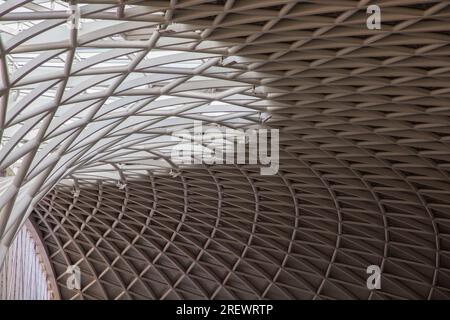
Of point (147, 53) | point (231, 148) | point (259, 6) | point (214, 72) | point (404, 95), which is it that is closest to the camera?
point (259, 6)

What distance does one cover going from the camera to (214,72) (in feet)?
114

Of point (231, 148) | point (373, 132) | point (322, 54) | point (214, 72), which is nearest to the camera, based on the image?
point (322, 54)

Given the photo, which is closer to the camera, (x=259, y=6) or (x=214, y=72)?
(x=259, y=6)

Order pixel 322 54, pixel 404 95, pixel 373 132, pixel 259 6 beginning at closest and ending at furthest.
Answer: pixel 259 6, pixel 322 54, pixel 404 95, pixel 373 132

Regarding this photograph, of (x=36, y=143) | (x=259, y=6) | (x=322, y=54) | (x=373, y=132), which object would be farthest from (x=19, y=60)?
(x=373, y=132)

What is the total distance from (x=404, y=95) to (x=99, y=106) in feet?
49.1

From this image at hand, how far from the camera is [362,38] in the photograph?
3141 cm

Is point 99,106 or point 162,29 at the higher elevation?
point 162,29

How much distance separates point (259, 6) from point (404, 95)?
43.3 feet
